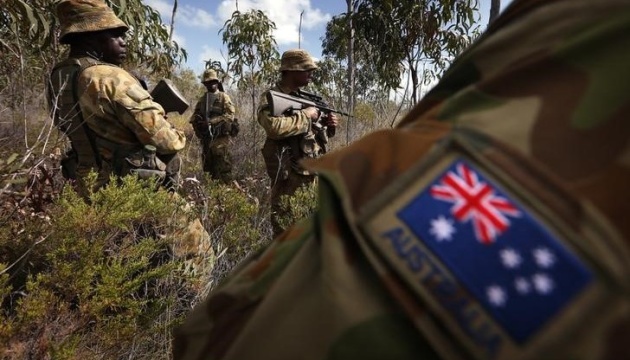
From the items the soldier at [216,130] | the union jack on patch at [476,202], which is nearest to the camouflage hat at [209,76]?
the soldier at [216,130]

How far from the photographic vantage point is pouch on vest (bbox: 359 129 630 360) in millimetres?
298

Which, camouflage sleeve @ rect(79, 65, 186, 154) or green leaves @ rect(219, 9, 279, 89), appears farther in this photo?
green leaves @ rect(219, 9, 279, 89)

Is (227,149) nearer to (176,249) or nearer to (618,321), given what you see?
(176,249)

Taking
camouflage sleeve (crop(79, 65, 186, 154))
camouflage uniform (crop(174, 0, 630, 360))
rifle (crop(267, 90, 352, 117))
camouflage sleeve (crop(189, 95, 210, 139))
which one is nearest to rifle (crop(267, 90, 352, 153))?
rifle (crop(267, 90, 352, 117))

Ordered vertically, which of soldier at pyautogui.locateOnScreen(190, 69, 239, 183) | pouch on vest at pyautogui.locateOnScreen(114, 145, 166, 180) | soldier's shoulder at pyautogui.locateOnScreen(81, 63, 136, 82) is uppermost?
soldier at pyautogui.locateOnScreen(190, 69, 239, 183)

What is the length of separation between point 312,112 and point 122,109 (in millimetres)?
1894

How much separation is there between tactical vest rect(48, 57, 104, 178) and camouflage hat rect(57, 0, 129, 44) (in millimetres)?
165

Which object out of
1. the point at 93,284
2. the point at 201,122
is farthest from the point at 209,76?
the point at 93,284

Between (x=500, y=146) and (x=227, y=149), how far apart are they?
5.50 metres

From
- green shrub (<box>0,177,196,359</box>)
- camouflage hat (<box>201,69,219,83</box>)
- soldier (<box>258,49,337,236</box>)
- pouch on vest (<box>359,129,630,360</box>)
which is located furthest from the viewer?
camouflage hat (<box>201,69,219,83</box>)

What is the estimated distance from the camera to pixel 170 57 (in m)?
6.49

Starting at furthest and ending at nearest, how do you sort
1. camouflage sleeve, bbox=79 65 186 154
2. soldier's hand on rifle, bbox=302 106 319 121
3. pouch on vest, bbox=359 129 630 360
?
soldier's hand on rifle, bbox=302 106 319 121, camouflage sleeve, bbox=79 65 186 154, pouch on vest, bbox=359 129 630 360

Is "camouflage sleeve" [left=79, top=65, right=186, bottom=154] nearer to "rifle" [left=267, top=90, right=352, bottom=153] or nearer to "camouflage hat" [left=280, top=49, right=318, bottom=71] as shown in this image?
"rifle" [left=267, top=90, right=352, bottom=153]

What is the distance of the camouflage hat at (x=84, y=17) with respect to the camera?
2208 millimetres
